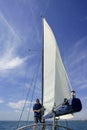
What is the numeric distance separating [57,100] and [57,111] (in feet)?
2.92

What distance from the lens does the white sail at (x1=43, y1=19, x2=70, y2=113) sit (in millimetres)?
12719

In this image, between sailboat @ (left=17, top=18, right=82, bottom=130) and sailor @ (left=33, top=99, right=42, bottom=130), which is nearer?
sailboat @ (left=17, top=18, right=82, bottom=130)

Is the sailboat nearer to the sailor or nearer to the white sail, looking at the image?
the white sail

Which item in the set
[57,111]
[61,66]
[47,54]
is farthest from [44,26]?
[57,111]

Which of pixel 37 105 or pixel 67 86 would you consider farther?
pixel 37 105

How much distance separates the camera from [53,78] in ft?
43.3

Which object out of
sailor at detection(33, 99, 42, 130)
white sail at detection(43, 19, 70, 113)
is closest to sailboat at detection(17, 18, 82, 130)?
white sail at detection(43, 19, 70, 113)

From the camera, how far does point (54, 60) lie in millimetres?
13617

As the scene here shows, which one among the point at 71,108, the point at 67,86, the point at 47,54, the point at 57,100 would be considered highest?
the point at 47,54

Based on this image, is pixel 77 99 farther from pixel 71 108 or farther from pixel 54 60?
pixel 54 60

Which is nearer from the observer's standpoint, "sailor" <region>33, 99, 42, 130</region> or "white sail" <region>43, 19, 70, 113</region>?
"white sail" <region>43, 19, 70, 113</region>

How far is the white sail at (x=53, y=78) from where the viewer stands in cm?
1272

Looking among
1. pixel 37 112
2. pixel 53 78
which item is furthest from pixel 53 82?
pixel 37 112

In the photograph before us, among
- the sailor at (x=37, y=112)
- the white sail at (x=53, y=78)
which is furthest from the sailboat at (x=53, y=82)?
the sailor at (x=37, y=112)
